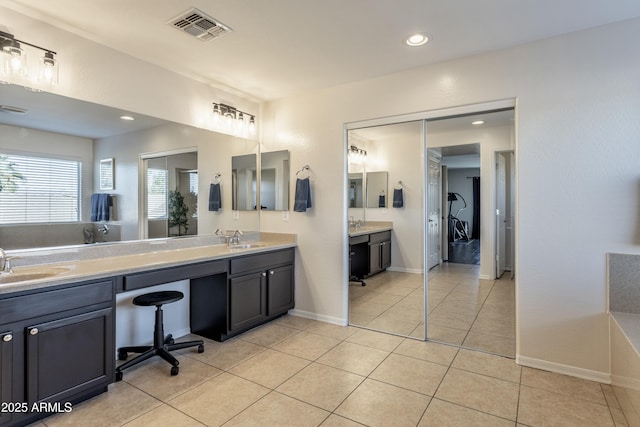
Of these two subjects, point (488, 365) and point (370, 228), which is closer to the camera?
point (488, 365)

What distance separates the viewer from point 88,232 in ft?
8.52

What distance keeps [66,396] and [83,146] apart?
181cm

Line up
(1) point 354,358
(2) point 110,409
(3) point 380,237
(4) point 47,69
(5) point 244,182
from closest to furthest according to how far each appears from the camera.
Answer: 1. (2) point 110,409
2. (4) point 47,69
3. (1) point 354,358
4. (3) point 380,237
5. (5) point 244,182

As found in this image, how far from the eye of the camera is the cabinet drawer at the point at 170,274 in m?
2.32

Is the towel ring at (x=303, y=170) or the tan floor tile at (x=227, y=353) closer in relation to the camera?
the tan floor tile at (x=227, y=353)

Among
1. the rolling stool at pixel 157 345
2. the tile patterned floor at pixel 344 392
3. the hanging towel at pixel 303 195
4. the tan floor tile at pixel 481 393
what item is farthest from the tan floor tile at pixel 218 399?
the hanging towel at pixel 303 195

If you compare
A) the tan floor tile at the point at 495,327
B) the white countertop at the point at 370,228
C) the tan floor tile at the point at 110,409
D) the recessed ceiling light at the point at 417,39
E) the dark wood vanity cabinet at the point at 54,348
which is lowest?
the tan floor tile at the point at 110,409

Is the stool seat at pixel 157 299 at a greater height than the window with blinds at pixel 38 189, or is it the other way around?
the window with blinds at pixel 38 189

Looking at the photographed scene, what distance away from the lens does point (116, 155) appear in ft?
9.11

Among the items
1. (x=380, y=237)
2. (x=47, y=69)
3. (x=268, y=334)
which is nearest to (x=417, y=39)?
(x=380, y=237)

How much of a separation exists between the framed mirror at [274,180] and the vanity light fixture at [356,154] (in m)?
0.80

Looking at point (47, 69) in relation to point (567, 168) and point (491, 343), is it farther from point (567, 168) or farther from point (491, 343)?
point (491, 343)

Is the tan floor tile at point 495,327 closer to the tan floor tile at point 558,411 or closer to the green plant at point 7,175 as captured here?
the tan floor tile at point 558,411

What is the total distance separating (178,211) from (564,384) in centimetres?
354
